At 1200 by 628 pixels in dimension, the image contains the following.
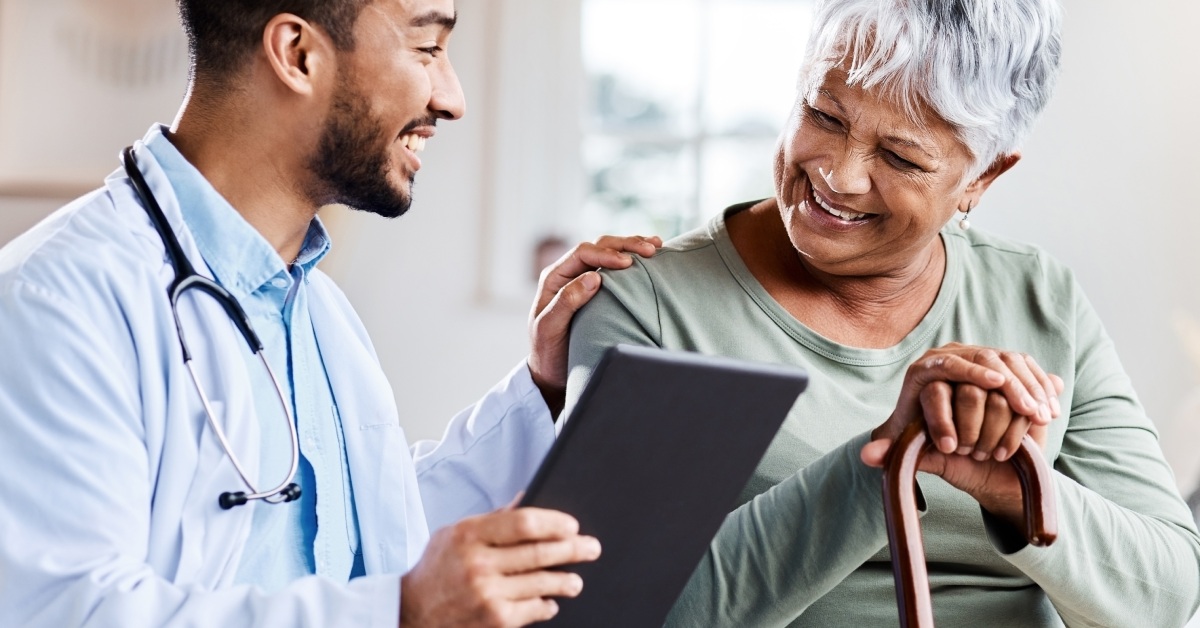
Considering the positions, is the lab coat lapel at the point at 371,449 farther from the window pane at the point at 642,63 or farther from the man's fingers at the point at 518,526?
the window pane at the point at 642,63

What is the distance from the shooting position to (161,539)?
1.07m

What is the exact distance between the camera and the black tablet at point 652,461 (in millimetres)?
896

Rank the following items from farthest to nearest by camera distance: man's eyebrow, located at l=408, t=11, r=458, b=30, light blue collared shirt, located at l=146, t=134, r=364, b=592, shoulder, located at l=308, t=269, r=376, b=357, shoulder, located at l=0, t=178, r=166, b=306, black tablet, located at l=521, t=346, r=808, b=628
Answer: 1. shoulder, located at l=308, t=269, r=376, b=357
2. man's eyebrow, located at l=408, t=11, r=458, b=30
3. light blue collared shirt, located at l=146, t=134, r=364, b=592
4. shoulder, located at l=0, t=178, r=166, b=306
5. black tablet, located at l=521, t=346, r=808, b=628

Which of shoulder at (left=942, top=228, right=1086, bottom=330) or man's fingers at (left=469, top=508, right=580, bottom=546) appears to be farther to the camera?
shoulder at (left=942, top=228, right=1086, bottom=330)

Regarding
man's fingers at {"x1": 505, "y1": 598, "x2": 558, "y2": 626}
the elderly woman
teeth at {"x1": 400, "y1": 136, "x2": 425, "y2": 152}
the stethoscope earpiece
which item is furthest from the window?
man's fingers at {"x1": 505, "y1": 598, "x2": 558, "y2": 626}

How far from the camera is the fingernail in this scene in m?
1.44

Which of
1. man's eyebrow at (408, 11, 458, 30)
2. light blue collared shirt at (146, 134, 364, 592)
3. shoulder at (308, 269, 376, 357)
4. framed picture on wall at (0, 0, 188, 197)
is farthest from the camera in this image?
framed picture on wall at (0, 0, 188, 197)

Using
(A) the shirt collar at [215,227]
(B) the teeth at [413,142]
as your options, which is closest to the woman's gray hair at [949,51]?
(B) the teeth at [413,142]

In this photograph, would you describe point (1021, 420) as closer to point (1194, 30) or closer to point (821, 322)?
point (821, 322)

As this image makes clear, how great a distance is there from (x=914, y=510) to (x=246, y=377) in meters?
0.64

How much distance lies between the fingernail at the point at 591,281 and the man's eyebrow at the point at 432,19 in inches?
12.9

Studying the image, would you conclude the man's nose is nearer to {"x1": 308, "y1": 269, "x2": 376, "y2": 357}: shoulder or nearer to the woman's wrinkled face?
{"x1": 308, "y1": 269, "x2": 376, "y2": 357}: shoulder

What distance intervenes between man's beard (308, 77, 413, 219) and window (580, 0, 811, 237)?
2605 mm

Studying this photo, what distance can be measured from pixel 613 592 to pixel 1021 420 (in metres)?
0.40
